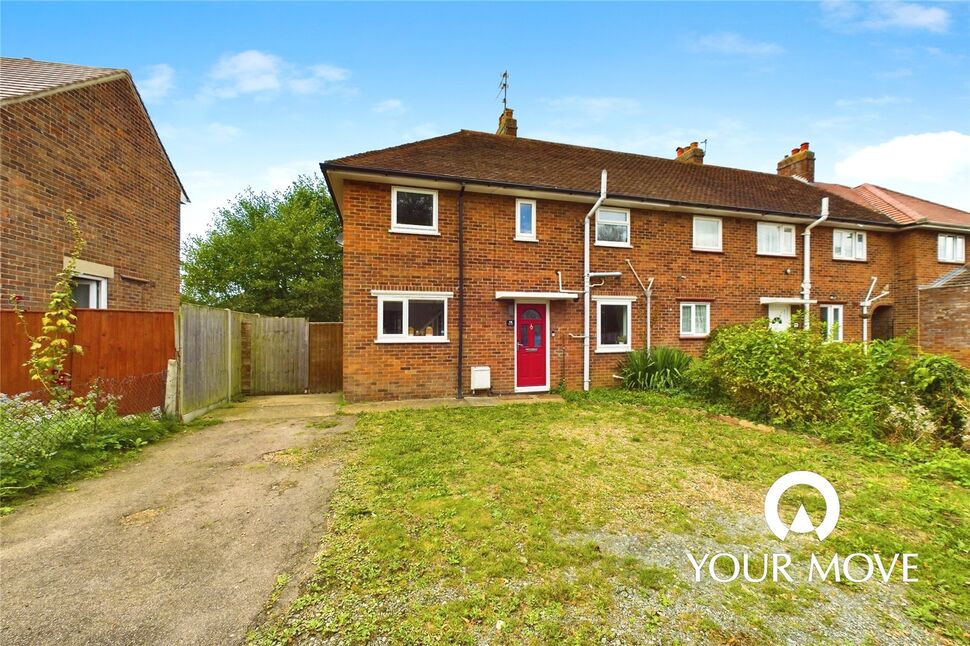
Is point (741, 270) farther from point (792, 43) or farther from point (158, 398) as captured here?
point (158, 398)

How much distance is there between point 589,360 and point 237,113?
39.9 ft

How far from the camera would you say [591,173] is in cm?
1230

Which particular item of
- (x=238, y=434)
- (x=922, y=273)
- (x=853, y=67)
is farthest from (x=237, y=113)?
(x=922, y=273)

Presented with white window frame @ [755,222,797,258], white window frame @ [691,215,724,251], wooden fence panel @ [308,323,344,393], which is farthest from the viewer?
white window frame @ [755,222,797,258]

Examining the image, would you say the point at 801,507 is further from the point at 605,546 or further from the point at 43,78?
the point at 43,78

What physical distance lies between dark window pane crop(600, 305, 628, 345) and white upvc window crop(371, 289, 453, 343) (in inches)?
174

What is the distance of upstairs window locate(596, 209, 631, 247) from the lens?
36.8 ft

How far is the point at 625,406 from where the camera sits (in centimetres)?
880

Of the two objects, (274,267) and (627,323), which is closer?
(627,323)

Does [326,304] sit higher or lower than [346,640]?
higher

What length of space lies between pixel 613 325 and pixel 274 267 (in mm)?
20920

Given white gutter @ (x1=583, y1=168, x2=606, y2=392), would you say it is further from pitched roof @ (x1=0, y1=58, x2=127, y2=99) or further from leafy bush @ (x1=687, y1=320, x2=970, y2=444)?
pitched roof @ (x1=0, y1=58, x2=127, y2=99)

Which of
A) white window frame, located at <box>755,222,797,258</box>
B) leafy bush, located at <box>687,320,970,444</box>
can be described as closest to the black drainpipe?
leafy bush, located at <box>687,320,970,444</box>

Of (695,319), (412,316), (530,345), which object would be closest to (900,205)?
(695,319)
